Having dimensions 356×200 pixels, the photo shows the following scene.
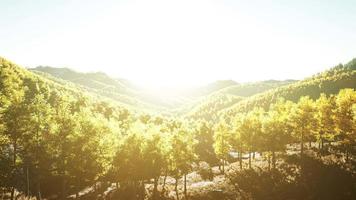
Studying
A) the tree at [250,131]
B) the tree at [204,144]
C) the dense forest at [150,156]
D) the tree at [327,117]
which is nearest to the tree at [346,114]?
the dense forest at [150,156]

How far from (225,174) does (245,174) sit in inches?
258

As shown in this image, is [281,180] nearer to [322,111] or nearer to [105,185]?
[322,111]

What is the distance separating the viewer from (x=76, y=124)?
44.1 metres

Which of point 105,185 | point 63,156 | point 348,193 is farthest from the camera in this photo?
point 105,185

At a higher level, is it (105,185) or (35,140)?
(35,140)

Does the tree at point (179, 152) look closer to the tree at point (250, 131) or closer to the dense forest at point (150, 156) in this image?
the dense forest at point (150, 156)

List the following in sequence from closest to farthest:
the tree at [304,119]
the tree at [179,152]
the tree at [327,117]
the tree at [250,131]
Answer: the tree at [179,152] → the tree at [327,117] → the tree at [304,119] → the tree at [250,131]

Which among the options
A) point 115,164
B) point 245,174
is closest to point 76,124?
point 115,164

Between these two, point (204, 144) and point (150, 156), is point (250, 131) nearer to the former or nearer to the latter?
point (150, 156)

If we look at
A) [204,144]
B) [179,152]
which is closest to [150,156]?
[179,152]

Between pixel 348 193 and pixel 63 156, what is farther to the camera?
pixel 348 193

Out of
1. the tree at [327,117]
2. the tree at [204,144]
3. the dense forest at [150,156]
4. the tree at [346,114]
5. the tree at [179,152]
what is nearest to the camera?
the dense forest at [150,156]

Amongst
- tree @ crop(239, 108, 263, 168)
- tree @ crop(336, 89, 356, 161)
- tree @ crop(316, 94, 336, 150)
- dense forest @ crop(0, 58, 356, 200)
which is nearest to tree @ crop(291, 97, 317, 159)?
dense forest @ crop(0, 58, 356, 200)

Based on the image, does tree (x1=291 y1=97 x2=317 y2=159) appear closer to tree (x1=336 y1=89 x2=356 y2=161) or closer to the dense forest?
the dense forest
